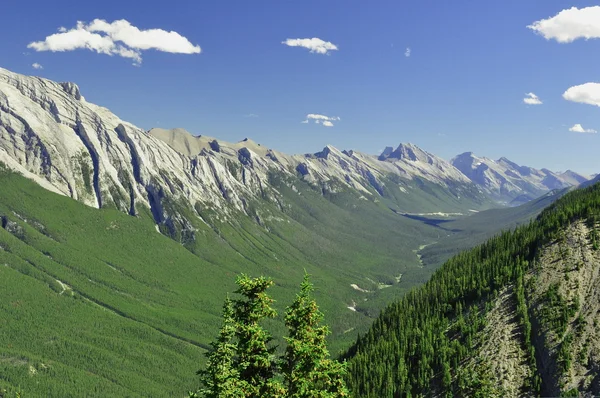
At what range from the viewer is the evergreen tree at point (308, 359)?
35500 mm

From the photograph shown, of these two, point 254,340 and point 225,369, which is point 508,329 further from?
point 225,369

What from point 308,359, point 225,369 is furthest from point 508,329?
point 225,369

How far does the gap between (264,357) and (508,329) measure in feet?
320

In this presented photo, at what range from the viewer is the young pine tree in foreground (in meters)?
35.9

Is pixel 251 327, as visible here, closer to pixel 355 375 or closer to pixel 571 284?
pixel 355 375

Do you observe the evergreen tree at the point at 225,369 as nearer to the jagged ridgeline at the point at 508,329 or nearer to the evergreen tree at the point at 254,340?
the evergreen tree at the point at 254,340

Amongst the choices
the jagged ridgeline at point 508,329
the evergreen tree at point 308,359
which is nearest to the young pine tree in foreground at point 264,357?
the evergreen tree at point 308,359

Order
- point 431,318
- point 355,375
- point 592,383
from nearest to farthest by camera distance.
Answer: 1. point 592,383
2. point 355,375
3. point 431,318

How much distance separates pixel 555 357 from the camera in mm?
98438

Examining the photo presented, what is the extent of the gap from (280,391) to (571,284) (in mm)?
109957

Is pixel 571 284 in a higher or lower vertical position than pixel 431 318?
higher

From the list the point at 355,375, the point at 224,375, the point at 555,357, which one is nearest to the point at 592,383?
the point at 555,357

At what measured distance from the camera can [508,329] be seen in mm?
113312

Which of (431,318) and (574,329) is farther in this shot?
(431,318)
